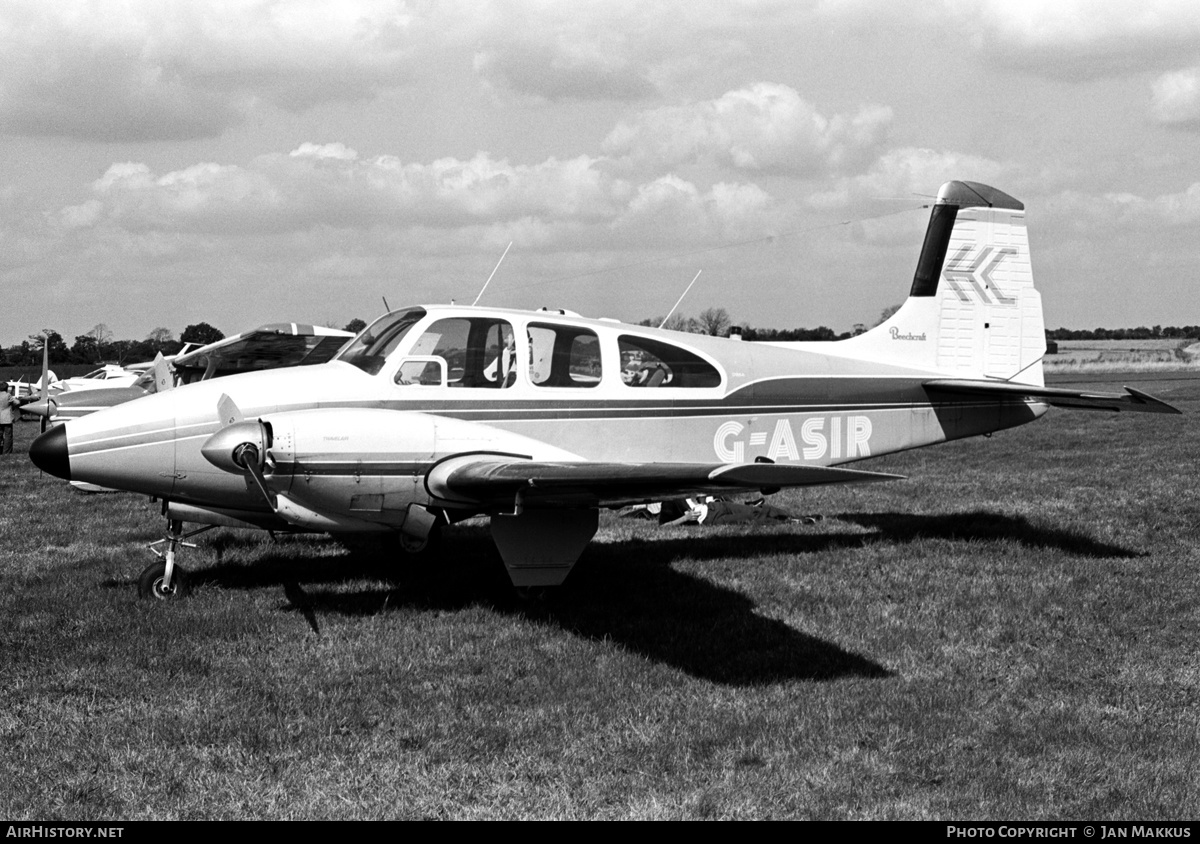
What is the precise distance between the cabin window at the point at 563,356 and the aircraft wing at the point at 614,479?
0.96 m

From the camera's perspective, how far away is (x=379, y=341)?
28.2ft

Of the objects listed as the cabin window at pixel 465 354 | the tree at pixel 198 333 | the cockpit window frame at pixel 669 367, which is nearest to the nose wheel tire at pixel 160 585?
the cabin window at pixel 465 354

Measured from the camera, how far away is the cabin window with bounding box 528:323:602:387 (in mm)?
8820

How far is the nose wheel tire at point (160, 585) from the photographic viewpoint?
848 centimetres

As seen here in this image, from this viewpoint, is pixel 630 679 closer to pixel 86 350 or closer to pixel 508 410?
pixel 508 410

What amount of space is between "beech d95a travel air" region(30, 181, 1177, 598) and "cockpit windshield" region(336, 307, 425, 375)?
0.07ft

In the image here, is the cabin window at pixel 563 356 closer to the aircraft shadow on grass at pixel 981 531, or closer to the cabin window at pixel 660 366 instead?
the cabin window at pixel 660 366

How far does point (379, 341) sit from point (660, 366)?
8.27ft

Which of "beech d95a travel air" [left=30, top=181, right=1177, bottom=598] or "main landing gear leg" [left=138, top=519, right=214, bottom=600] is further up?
"beech d95a travel air" [left=30, top=181, right=1177, bottom=598]

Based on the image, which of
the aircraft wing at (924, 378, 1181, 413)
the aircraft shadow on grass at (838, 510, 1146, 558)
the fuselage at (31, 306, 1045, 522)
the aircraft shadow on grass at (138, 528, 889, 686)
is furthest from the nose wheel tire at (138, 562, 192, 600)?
→ the aircraft wing at (924, 378, 1181, 413)

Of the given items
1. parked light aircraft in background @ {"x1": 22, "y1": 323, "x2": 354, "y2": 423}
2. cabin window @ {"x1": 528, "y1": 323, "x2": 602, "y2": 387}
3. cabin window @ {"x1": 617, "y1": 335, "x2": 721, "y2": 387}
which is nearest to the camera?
cabin window @ {"x1": 528, "y1": 323, "x2": 602, "y2": 387}

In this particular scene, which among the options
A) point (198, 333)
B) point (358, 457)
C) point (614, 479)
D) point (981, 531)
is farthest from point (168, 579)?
point (198, 333)

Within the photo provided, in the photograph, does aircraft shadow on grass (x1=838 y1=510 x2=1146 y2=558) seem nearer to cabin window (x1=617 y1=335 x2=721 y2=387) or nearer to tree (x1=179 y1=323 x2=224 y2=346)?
cabin window (x1=617 y1=335 x2=721 y2=387)
